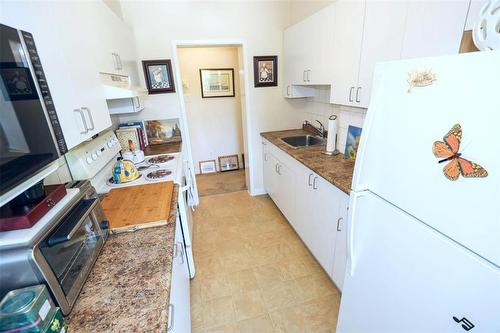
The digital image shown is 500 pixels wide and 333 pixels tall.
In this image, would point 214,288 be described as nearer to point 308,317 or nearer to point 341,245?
point 308,317

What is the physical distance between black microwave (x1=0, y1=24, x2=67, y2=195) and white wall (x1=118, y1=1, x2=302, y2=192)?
2.10 m

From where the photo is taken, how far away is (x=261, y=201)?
3.31m

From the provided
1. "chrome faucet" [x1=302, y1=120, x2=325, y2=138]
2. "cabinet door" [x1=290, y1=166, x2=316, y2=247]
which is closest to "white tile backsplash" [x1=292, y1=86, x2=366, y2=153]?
"chrome faucet" [x1=302, y1=120, x2=325, y2=138]

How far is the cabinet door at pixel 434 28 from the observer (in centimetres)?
102

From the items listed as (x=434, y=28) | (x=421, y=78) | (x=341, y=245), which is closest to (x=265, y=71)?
(x=434, y=28)

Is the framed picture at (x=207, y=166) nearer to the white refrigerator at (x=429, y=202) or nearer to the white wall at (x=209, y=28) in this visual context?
the white wall at (x=209, y=28)

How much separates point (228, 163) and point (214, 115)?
3.15 ft

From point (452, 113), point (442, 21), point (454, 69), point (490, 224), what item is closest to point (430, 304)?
point (490, 224)

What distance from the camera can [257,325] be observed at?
1.61 m

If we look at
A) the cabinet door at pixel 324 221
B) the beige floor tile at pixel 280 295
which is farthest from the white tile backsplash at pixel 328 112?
the beige floor tile at pixel 280 295

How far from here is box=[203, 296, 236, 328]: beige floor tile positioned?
1636 millimetres

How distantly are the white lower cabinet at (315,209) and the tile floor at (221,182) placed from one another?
1147 millimetres

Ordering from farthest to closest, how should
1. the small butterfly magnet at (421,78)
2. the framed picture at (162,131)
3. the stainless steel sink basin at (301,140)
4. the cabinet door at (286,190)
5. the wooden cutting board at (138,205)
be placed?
1. the framed picture at (162,131)
2. the stainless steel sink basin at (301,140)
3. the cabinet door at (286,190)
4. the wooden cutting board at (138,205)
5. the small butterfly magnet at (421,78)

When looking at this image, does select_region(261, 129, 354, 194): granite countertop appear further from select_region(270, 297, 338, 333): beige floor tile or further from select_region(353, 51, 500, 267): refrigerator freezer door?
select_region(270, 297, 338, 333): beige floor tile
